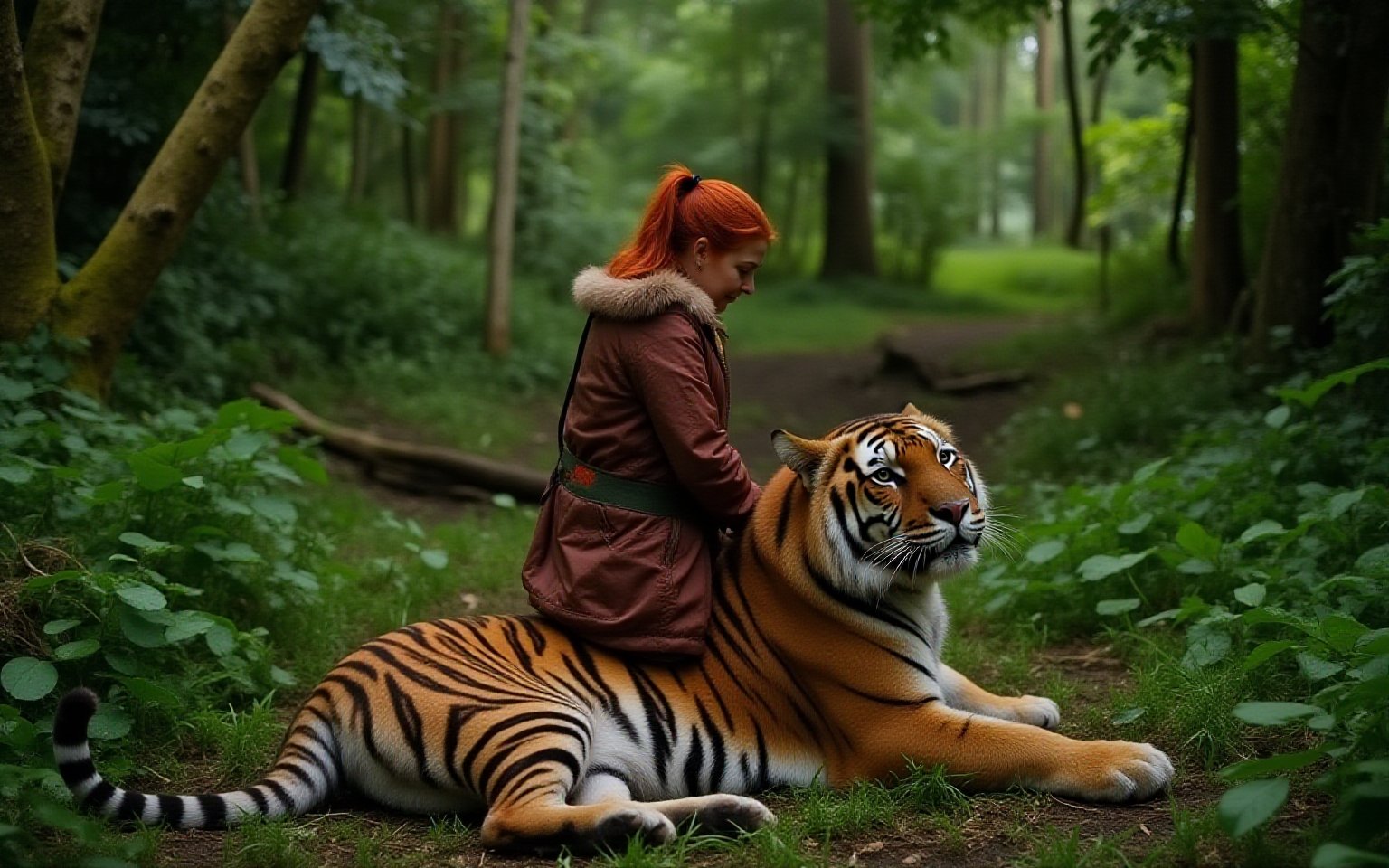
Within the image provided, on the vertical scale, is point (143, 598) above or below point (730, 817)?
above

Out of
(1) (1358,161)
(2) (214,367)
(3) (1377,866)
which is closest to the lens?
(3) (1377,866)

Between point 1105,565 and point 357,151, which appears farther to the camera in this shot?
point 357,151

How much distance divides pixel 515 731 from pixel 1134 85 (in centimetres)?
4216

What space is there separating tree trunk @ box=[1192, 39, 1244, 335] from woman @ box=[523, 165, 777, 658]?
8128 millimetres

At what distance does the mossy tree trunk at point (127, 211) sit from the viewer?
6.20 metres

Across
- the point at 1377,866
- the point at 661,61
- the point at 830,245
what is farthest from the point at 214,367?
the point at 661,61

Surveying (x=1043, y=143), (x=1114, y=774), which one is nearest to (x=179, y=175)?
(x=1114, y=774)

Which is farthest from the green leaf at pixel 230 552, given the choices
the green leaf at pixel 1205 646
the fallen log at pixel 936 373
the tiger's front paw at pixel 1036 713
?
the fallen log at pixel 936 373

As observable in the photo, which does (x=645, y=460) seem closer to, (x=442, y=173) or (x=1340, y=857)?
(x=1340, y=857)

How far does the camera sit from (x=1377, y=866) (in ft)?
8.73

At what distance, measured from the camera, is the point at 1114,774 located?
385 cm

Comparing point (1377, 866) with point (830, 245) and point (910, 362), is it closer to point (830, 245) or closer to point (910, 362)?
point (910, 362)

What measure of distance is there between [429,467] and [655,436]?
5.72 metres

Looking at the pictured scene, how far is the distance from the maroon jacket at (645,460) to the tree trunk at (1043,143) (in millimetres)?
28708
